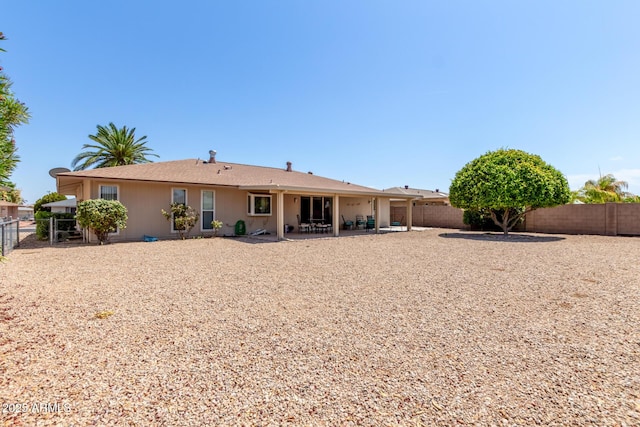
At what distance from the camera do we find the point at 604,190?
21.0 meters

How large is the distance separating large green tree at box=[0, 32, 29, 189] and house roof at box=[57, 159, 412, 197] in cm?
876

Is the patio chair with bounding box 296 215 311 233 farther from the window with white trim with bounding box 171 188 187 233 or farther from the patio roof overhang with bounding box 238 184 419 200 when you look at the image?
the window with white trim with bounding box 171 188 187 233

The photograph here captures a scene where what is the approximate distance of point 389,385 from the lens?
255 centimetres

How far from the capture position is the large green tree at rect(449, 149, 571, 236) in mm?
14133

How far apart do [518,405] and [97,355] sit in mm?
3929

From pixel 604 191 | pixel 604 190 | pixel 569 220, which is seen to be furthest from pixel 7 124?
pixel 604 190

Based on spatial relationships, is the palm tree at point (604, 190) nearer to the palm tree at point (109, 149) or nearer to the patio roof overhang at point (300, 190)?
the patio roof overhang at point (300, 190)

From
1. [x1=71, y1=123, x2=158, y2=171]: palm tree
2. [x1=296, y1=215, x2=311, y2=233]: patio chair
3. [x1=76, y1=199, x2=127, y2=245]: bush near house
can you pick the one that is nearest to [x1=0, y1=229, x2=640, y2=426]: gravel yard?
[x1=76, y1=199, x2=127, y2=245]: bush near house

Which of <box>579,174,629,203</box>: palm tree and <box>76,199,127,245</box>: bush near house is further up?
<box>579,174,629,203</box>: palm tree

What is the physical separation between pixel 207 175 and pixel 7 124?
1144 centimetres

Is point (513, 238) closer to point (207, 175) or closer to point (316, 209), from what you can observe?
point (316, 209)

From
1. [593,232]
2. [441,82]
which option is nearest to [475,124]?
[441,82]

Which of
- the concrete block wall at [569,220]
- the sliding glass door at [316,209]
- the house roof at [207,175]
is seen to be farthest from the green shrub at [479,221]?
the sliding glass door at [316,209]

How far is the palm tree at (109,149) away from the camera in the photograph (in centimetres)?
2352
